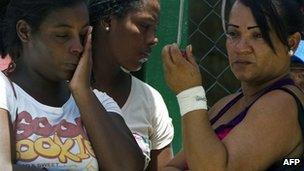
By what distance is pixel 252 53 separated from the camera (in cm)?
285

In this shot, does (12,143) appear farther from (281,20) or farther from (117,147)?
(281,20)

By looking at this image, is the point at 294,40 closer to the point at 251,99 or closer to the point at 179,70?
the point at 251,99

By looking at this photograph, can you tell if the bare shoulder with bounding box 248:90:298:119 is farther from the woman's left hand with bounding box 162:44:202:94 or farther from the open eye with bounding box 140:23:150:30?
the open eye with bounding box 140:23:150:30

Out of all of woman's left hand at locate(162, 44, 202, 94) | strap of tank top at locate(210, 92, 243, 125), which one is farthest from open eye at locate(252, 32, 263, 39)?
strap of tank top at locate(210, 92, 243, 125)

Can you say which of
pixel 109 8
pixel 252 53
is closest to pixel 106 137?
pixel 252 53

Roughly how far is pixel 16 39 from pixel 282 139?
1.10 m

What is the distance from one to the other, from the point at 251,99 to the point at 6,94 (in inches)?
37.4

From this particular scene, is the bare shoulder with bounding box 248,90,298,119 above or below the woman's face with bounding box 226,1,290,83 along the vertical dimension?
below

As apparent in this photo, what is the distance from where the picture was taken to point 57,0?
9.48ft

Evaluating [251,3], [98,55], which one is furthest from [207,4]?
[251,3]

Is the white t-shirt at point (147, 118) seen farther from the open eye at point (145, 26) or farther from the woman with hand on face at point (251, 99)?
the woman with hand on face at point (251, 99)

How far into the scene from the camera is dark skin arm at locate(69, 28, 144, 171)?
2.82 metres

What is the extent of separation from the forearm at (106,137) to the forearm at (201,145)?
→ 10.6 inches

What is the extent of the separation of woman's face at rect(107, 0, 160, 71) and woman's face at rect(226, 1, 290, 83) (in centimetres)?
67
